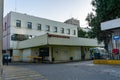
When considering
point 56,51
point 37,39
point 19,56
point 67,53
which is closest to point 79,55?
point 67,53

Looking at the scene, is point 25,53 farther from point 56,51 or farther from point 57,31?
point 57,31

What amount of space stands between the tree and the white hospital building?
5.94 m

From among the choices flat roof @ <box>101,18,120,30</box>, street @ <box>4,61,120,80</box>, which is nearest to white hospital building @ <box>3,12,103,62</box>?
flat roof @ <box>101,18,120,30</box>

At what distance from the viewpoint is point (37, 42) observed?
2858 centimetres

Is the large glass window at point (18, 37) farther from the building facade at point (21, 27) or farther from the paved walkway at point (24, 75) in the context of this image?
the paved walkway at point (24, 75)

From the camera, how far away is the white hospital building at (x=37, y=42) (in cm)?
2898

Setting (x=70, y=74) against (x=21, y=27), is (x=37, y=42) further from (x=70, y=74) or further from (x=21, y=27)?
(x=70, y=74)

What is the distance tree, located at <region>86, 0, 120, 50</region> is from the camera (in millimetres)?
21467

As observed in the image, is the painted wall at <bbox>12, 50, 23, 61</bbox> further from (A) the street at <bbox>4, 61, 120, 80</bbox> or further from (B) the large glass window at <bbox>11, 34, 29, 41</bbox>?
(A) the street at <bbox>4, 61, 120, 80</bbox>

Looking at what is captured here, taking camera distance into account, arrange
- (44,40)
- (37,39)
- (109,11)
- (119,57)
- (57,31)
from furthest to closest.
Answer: (57,31) < (37,39) < (44,40) < (109,11) < (119,57)

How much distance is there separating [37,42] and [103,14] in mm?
11367

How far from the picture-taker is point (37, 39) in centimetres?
2875

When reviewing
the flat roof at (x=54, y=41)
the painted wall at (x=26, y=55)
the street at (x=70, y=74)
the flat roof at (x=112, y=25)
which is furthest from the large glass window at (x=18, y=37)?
the flat roof at (x=112, y=25)

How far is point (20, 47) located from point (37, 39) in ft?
26.2
